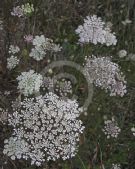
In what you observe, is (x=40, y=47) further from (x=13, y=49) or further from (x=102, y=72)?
(x=102, y=72)

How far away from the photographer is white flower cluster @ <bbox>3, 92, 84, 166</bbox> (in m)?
1.97

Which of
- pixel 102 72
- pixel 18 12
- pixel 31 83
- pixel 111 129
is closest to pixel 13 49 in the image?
pixel 18 12

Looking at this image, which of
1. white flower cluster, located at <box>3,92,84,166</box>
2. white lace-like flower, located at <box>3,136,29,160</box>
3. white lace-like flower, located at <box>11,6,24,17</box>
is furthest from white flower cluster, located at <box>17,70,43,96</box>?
white lace-like flower, located at <box>11,6,24,17</box>

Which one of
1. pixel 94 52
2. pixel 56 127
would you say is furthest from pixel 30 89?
pixel 94 52

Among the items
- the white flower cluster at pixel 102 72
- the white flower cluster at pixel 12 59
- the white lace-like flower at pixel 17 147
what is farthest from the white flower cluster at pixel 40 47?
the white lace-like flower at pixel 17 147

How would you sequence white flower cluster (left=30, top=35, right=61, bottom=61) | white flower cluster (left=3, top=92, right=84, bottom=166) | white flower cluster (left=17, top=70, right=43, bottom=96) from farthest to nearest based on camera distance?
white flower cluster (left=30, top=35, right=61, bottom=61)
white flower cluster (left=17, top=70, right=43, bottom=96)
white flower cluster (left=3, top=92, right=84, bottom=166)

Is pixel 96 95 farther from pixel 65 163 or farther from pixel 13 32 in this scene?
pixel 13 32

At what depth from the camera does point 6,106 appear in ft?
7.57

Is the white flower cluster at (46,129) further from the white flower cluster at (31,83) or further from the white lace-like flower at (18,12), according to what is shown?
the white lace-like flower at (18,12)

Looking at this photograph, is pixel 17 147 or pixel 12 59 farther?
pixel 12 59

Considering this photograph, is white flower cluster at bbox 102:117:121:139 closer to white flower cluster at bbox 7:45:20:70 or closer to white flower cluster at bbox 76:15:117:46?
white flower cluster at bbox 76:15:117:46

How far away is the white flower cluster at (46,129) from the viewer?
1.97 metres

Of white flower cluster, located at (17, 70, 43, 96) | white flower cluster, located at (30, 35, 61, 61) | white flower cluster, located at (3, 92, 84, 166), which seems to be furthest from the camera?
white flower cluster, located at (30, 35, 61, 61)

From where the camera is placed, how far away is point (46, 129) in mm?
1979
